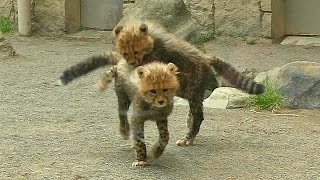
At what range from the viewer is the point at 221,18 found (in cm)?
1055

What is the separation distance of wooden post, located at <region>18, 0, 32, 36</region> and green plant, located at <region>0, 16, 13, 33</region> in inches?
9.1

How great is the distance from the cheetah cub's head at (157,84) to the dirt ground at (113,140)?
1.62 ft

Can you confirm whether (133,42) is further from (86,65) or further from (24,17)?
(24,17)

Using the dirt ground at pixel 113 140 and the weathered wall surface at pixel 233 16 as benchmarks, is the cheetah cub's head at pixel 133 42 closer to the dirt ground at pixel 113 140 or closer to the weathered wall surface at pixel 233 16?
the dirt ground at pixel 113 140

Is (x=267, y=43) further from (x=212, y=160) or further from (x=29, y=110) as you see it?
(x=212, y=160)

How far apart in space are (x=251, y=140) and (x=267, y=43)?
15.7 ft

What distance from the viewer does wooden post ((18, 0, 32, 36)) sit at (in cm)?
1108

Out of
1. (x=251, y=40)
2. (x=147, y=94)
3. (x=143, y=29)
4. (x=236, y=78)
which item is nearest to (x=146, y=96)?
(x=147, y=94)

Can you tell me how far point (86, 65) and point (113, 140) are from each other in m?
0.60

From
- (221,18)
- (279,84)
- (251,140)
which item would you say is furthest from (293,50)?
(251,140)

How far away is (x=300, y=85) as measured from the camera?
275 inches

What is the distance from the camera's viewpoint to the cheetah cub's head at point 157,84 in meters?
4.76

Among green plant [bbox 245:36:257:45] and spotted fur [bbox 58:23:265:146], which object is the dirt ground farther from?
green plant [bbox 245:36:257:45]

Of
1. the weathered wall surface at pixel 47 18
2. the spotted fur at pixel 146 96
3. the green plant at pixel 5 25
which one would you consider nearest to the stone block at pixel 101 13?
the weathered wall surface at pixel 47 18
